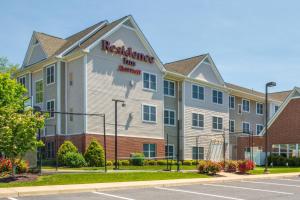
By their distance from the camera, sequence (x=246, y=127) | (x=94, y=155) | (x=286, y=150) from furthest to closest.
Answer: (x=246, y=127) → (x=286, y=150) → (x=94, y=155)

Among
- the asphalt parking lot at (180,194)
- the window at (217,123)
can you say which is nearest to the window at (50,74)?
the window at (217,123)

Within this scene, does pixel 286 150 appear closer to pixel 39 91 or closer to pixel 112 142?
pixel 112 142

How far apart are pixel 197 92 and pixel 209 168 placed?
64.4 ft

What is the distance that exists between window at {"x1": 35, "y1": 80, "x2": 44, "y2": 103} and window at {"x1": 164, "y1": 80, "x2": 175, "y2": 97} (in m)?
11.6

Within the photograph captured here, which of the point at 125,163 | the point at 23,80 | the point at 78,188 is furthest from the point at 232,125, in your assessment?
the point at 78,188

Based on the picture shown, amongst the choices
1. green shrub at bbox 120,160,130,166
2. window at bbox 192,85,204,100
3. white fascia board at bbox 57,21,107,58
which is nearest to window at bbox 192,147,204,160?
window at bbox 192,85,204,100

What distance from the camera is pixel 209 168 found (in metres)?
25.6

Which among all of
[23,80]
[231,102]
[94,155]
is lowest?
[94,155]

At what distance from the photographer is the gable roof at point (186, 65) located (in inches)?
1715

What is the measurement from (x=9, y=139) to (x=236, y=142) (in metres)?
37.0

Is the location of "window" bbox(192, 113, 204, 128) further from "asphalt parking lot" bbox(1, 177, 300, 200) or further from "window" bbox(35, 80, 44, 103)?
"asphalt parking lot" bbox(1, 177, 300, 200)

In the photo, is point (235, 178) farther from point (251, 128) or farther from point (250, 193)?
point (251, 128)

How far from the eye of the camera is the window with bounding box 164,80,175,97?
4228cm

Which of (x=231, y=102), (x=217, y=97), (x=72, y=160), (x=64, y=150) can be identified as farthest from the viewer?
(x=231, y=102)
